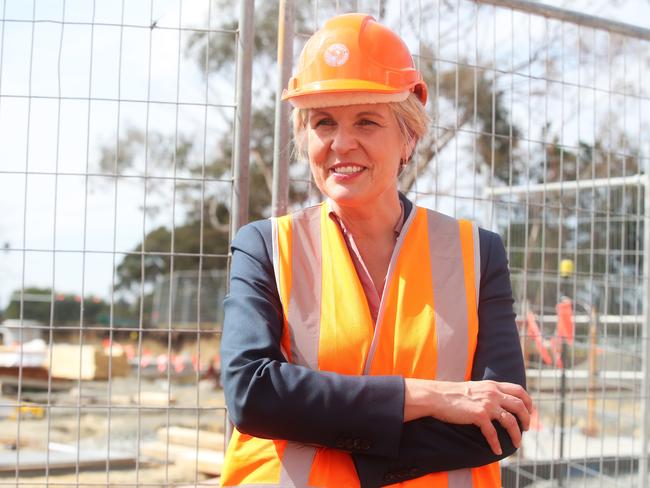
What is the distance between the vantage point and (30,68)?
112 inches

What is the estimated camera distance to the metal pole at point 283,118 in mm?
2832

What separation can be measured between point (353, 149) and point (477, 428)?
0.74 metres

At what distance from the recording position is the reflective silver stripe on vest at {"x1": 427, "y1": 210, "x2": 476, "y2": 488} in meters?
1.87

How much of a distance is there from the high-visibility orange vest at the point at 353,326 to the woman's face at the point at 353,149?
0.12m

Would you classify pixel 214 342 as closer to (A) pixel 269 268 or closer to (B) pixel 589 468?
(B) pixel 589 468

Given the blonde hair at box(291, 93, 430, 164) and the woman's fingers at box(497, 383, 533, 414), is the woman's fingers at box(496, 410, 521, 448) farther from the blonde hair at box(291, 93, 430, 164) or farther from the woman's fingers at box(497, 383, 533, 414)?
the blonde hair at box(291, 93, 430, 164)

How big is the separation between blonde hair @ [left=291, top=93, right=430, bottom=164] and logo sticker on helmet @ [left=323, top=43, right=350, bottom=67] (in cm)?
14

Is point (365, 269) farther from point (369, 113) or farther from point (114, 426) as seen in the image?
point (114, 426)

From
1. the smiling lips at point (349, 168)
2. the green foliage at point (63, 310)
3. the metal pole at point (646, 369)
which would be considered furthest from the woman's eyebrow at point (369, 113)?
the green foliage at point (63, 310)

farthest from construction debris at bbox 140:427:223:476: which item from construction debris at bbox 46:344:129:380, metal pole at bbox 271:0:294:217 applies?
construction debris at bbox 46:344:129:380

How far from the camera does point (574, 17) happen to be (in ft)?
11.9

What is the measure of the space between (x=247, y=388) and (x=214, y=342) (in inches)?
808

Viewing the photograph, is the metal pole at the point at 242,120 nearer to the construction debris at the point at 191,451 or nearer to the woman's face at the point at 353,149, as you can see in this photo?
→ the woman's face at the point at 353,149

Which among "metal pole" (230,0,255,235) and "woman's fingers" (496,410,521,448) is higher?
"metal pole" (230,0,255,235)
